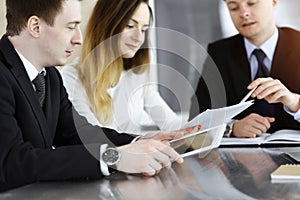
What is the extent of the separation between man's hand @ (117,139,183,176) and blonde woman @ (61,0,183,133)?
1191 mm

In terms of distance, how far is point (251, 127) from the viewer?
2.14 metres

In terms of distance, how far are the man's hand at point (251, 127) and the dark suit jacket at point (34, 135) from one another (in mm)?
503

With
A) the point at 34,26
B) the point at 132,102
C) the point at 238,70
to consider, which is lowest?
the point at 132,102

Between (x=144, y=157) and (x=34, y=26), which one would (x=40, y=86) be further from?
(x=144, y=157)

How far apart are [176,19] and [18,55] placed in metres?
1.86

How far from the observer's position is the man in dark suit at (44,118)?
4.70 feet

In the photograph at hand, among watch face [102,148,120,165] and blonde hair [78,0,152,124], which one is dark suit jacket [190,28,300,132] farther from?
watch face [102,148,120,165]

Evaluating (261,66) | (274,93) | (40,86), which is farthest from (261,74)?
(40,86)

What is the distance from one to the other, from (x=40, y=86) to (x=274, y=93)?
0.90 metres

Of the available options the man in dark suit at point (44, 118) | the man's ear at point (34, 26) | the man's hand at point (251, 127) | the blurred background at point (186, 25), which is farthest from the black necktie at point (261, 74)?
the man's ear at point (34, 26)

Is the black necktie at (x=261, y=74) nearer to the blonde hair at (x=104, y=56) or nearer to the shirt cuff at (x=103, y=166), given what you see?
the blonde hair at (x=104, y=56)

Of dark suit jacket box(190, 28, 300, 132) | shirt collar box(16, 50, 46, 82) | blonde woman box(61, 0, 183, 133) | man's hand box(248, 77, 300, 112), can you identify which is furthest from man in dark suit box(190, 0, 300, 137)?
shirt collar box(16, 50, 46, 82)

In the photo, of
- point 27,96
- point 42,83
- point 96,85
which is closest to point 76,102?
point 96,85

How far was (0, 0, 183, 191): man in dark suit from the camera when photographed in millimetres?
1433
